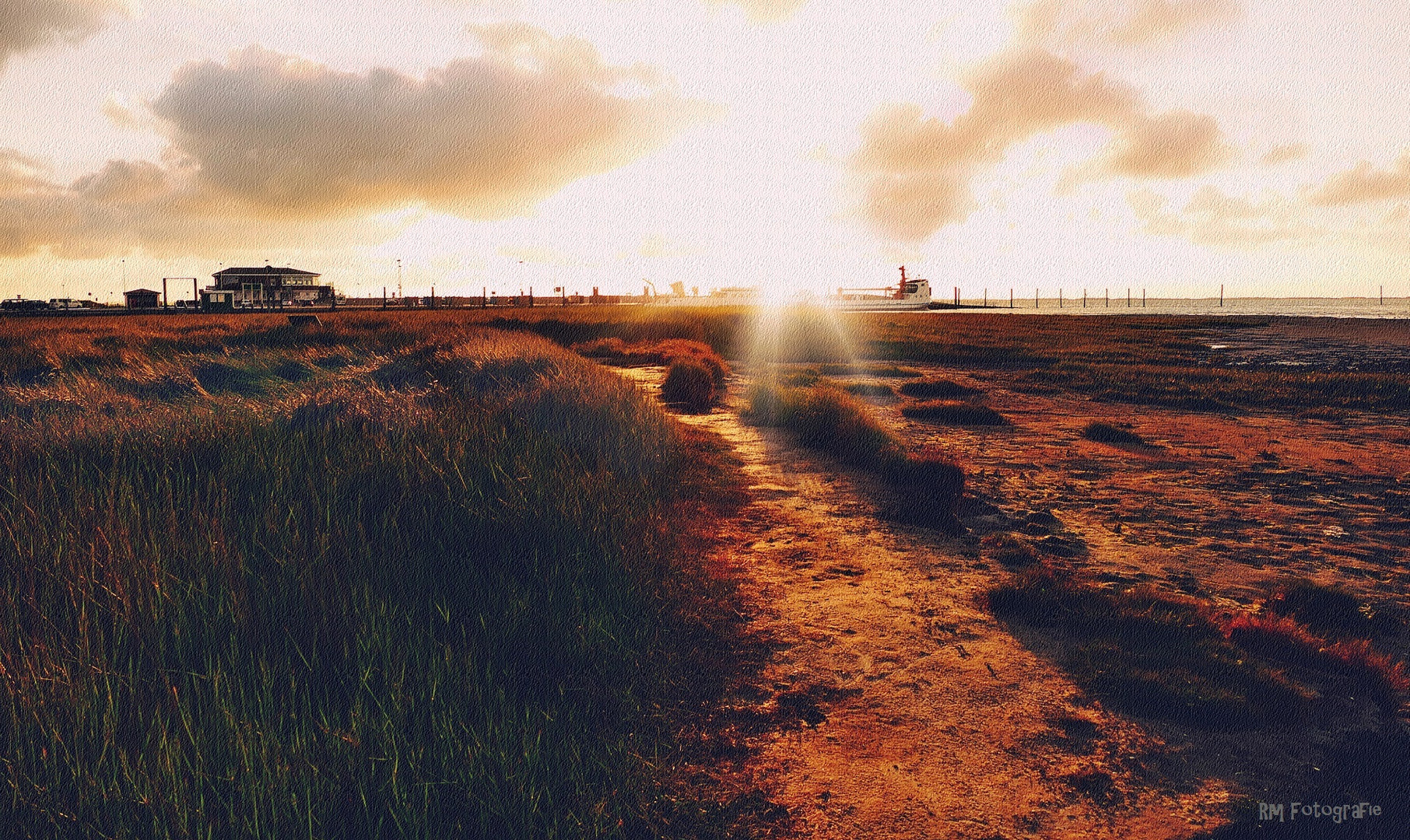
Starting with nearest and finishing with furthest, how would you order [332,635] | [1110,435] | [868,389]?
[332,635] → [1110,435] → [868,389]

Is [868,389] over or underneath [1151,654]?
over

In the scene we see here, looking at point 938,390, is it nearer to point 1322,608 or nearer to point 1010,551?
point 1010,551

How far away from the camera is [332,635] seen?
3.68m

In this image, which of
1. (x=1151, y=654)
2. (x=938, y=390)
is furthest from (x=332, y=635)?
(x=938, y=390)

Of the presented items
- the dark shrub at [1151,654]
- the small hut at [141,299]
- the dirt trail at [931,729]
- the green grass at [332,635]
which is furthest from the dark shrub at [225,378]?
the small hut at [141,299]

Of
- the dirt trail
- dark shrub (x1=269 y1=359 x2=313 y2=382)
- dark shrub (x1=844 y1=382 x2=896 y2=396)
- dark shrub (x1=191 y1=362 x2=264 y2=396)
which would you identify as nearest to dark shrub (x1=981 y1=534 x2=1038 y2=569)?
the dirt trail

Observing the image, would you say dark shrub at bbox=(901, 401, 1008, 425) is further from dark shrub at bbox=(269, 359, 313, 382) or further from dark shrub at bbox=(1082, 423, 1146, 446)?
dark shrub at bbox=(269, 359, 313, 382)

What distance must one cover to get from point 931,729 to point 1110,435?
11.4m

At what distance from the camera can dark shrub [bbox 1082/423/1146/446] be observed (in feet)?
41.7

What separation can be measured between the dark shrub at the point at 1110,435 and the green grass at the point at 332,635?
9713mm

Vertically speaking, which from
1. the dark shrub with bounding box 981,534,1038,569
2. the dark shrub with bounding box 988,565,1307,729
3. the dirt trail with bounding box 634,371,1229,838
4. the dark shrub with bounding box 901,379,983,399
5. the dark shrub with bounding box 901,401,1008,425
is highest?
the dark shrub with bounding box 901,379,983,399

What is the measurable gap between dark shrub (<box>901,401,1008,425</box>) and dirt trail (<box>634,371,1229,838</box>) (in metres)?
9.27

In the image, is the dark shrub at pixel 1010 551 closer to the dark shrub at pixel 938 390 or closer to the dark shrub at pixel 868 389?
the dark shrub at pixel 868 389

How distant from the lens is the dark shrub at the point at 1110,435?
41.7 feet
